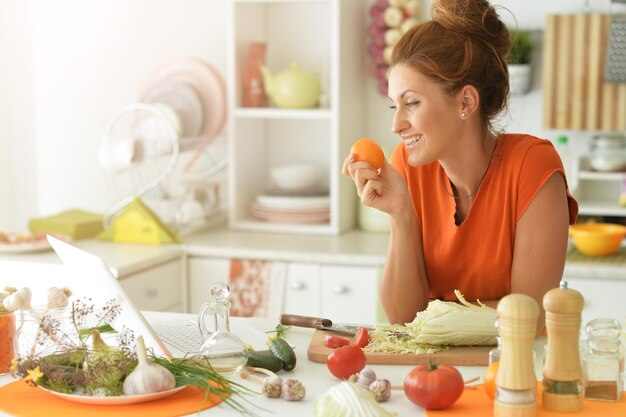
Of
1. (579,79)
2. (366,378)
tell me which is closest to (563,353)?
(366,378)

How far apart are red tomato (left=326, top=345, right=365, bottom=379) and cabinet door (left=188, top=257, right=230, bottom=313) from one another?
5.61 ft

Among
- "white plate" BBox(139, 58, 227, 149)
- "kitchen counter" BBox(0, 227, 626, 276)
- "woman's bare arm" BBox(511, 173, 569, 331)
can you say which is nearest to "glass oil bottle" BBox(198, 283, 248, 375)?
"woman's bare arm" BBox(511, 173, 569, 331)

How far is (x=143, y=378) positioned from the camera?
63.8 inches

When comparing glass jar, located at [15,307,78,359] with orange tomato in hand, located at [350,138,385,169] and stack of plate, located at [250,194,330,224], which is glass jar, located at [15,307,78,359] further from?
stack of plate, located at [250,194,330,224]

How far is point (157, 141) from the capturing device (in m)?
3.73

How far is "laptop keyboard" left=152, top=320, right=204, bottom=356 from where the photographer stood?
1.95 meters

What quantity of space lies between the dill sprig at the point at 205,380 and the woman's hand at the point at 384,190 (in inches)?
25.1

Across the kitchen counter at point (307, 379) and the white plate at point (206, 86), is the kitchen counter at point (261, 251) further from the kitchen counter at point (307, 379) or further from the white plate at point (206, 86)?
the kitchen counter at point (307, 379)

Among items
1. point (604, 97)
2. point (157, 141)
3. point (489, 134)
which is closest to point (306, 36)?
point (157, 141)

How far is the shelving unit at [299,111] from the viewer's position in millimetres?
3633

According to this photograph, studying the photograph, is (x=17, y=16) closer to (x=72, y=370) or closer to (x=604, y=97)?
(x=604, y=97)

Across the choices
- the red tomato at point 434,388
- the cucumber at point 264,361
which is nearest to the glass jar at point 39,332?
the cucumber at point 264,361

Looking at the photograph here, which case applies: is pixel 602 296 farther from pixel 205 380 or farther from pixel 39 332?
pixel 39 332

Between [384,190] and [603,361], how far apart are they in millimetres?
765
